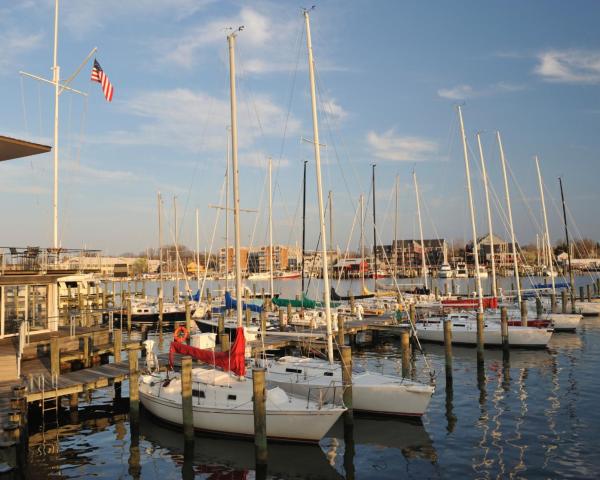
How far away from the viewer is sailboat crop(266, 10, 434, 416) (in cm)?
2184

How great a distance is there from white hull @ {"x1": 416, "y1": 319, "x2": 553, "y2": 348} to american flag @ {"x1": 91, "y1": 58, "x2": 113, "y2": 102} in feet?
94.7

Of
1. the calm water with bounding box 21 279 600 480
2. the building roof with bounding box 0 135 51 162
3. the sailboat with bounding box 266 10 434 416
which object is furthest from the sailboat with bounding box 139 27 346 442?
the building roof with bounding box 0 135 51 162

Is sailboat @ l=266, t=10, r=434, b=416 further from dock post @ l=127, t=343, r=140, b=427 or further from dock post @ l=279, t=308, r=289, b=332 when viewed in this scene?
dock post @ l=279, t=308, r=289, b=332

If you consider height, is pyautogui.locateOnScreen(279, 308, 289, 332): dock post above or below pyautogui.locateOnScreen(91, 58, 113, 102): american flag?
below

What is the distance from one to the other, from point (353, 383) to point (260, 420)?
250 inches

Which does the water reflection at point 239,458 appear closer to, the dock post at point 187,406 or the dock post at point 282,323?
the dock post at point 187,406

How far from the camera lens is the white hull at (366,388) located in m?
21.8

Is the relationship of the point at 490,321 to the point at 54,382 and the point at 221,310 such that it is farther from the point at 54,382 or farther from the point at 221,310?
the point at 54,382

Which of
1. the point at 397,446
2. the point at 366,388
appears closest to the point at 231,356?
the point at 366,388

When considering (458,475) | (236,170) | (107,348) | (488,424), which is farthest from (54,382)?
(488,424)

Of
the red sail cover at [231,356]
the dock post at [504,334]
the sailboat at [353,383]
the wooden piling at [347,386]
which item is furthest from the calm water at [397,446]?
the dock post at [504,334]

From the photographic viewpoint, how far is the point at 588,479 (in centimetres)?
1614

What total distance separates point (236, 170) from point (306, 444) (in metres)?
12.0

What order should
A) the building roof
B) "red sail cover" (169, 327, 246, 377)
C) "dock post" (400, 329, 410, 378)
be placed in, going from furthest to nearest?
"dock post" (400, 329, 410, 378) < the building roof < "red sail cover" (169, 327, 246, 377)
